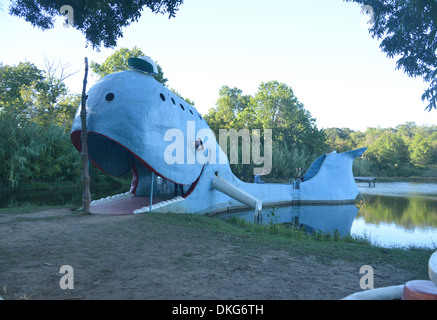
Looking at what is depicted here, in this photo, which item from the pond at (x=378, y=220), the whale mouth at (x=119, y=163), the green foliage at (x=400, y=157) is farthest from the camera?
the green foliage at (x=400, y=157)

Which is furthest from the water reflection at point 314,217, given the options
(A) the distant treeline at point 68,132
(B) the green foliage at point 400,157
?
(B) the green foliage at point 400,157

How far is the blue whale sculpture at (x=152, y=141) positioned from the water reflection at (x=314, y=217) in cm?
200

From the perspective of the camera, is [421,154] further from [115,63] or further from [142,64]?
[142,64]

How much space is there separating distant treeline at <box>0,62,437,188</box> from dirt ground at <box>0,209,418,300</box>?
1644 cm

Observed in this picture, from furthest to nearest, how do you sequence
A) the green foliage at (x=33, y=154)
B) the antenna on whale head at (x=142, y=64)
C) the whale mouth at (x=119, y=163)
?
the green foliage at (x=33, y=154) → the whale mouth at (x=119, y=163) → the antenna on whale head at (x=142, y=64)

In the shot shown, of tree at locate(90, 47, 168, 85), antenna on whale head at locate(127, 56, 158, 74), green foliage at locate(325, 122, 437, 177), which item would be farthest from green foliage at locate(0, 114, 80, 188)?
green foliage at locate(325, 122, 437, 177)

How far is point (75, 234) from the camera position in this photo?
5812 mm

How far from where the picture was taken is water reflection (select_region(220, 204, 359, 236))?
13180 millimetres

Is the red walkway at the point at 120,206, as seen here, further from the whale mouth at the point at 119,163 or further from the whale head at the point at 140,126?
the whale head at the point at 140,126

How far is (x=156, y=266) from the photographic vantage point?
4.27 meters

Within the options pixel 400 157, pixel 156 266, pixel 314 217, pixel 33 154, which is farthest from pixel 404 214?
pixel 400 157

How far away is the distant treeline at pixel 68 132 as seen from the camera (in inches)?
806

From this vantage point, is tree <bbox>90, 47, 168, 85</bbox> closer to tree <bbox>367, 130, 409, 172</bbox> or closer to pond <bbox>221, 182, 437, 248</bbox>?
pond <bbox>221, 182, 437, 248</bbox>

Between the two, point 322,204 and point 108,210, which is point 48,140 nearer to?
point 108,210
